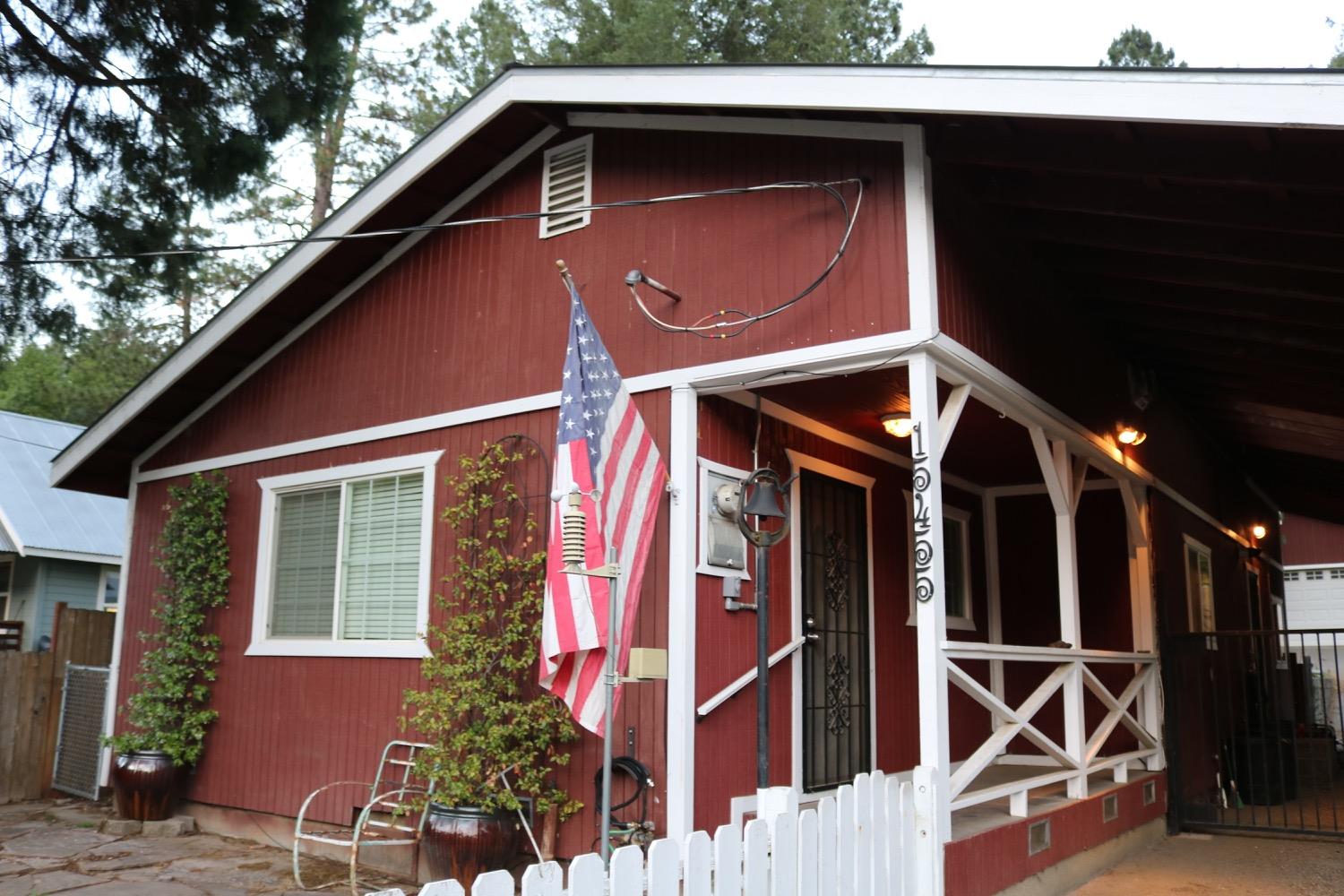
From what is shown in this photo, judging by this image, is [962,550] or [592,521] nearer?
[592,521]

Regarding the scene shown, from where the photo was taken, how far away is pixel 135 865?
6656 millimetres

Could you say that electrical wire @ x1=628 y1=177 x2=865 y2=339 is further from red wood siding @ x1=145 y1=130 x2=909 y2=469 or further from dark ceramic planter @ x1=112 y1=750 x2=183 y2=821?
dark ceramic planter @ x1=112 y1=750 x2=183 y2=821

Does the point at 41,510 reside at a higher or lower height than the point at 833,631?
higher

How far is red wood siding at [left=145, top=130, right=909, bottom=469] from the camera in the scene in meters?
5.48

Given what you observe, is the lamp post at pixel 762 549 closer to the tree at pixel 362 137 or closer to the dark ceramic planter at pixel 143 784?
the dark ceramic planter at pixel 143 784

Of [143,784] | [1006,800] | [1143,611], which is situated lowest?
[143,784]

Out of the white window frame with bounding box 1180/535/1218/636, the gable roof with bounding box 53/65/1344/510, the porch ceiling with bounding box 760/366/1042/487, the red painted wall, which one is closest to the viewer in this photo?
the gable roof with bounding box 53/65/1344/510

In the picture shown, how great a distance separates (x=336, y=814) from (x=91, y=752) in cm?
325

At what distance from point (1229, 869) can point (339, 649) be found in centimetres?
571

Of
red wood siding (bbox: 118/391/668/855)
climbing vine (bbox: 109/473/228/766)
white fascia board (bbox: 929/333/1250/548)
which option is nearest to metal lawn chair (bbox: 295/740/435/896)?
red wood siding (bbox: 118/391/668/855)

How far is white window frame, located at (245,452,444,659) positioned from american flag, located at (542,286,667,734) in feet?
5.83

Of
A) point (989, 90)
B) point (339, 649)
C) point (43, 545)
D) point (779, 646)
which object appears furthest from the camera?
point (43, 545)

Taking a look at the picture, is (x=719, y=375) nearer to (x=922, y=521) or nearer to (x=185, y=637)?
(x=922, y=521)

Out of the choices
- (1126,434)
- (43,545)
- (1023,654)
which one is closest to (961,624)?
(1126,434)
